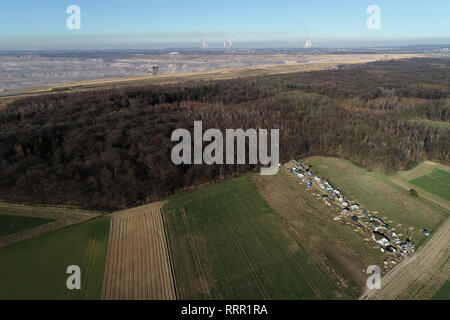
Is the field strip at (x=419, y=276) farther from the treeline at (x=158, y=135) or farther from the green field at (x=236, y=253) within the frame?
the treeline at (x=158, y=135)

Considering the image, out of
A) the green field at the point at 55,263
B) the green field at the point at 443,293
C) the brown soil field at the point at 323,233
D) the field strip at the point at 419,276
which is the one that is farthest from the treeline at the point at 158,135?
the green field at the point at 443,293

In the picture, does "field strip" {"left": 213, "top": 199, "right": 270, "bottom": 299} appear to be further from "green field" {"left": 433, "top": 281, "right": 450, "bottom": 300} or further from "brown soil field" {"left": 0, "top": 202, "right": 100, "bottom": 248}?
"brown soil field" {"left": 0, "top": 202, "right": 100, "bottom": 248}

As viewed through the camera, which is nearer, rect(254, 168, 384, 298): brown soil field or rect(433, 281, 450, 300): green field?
rect(433, 281, 450, 300): green field

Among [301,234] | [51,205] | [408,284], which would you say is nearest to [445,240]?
[408,284]

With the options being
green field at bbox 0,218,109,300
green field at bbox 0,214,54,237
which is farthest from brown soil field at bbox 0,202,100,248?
green field at bbox 0,218,109,300

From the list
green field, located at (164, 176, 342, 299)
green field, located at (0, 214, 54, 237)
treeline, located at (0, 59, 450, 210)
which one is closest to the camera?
green field, located at (164, 176, 342, 299)

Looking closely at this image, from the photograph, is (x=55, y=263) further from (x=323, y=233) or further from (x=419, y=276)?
(x=419, y=276)
